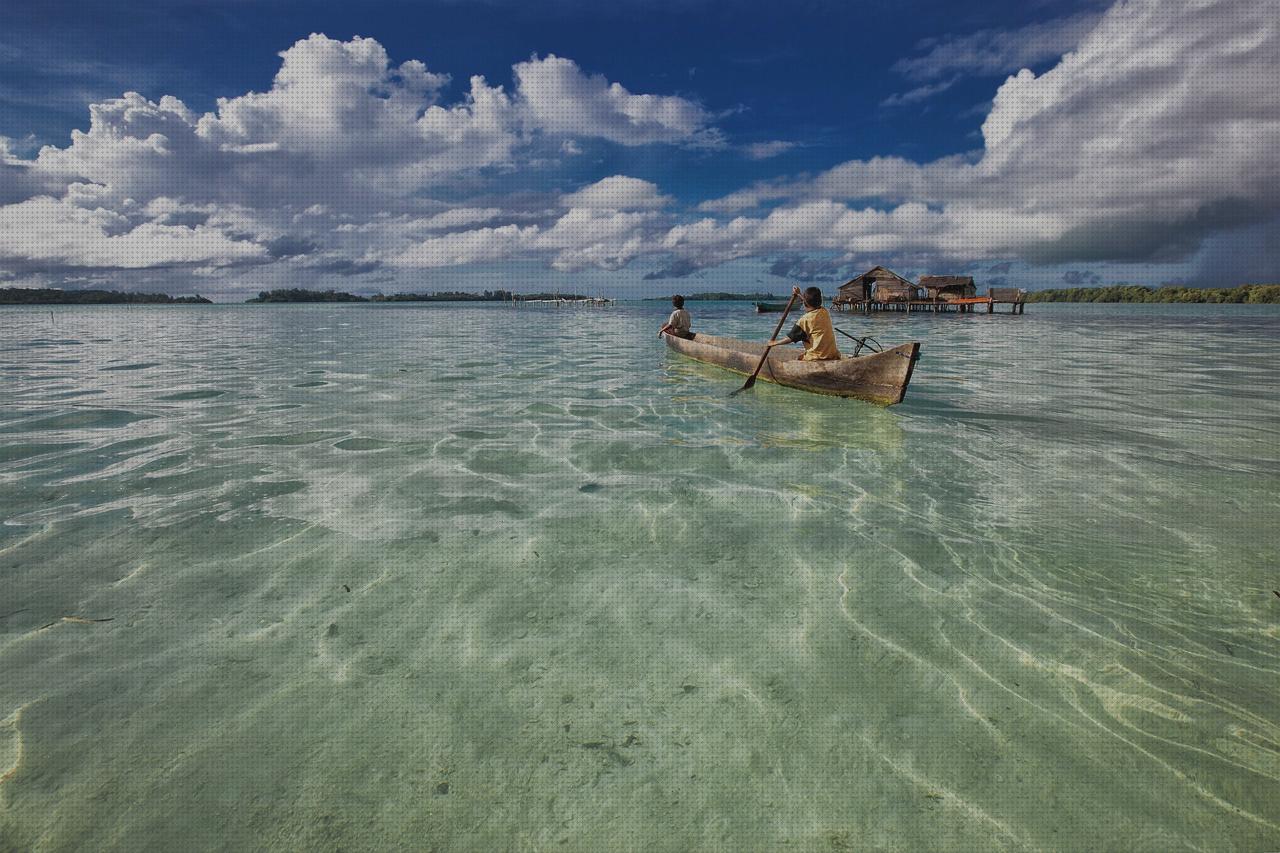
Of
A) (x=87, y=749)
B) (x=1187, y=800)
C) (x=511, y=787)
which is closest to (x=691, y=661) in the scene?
(x=511, y=787)

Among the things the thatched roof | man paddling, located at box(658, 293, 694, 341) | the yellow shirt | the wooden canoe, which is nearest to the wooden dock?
the thatched roof

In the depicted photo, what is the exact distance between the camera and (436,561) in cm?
403

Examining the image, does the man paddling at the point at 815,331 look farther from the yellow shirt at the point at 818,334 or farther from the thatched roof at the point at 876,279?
the thatched roof at the point at 876,279

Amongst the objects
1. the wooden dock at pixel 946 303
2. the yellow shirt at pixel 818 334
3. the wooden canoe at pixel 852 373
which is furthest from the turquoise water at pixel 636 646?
the wooden dock at pixel 946 303

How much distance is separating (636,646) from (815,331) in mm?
8476

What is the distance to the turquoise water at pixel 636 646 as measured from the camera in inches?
85.0

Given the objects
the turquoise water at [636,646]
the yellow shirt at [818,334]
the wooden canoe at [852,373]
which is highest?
the yellow shirt at [818,334]

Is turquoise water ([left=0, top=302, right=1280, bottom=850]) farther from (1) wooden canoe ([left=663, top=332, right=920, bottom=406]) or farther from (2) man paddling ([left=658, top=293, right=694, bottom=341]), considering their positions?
(2) man paddling ([left=658, top=293, right=694, bottom=341])

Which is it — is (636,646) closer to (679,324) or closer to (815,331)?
(815,331)

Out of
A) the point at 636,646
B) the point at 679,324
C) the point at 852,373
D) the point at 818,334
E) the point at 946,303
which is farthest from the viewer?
the point at 946,303

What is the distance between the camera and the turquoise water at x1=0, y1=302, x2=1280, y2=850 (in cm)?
216

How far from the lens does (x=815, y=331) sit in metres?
10.4

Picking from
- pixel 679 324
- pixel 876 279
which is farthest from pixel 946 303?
pixel 679 324

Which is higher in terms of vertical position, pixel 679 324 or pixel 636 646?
pixel 679 324
